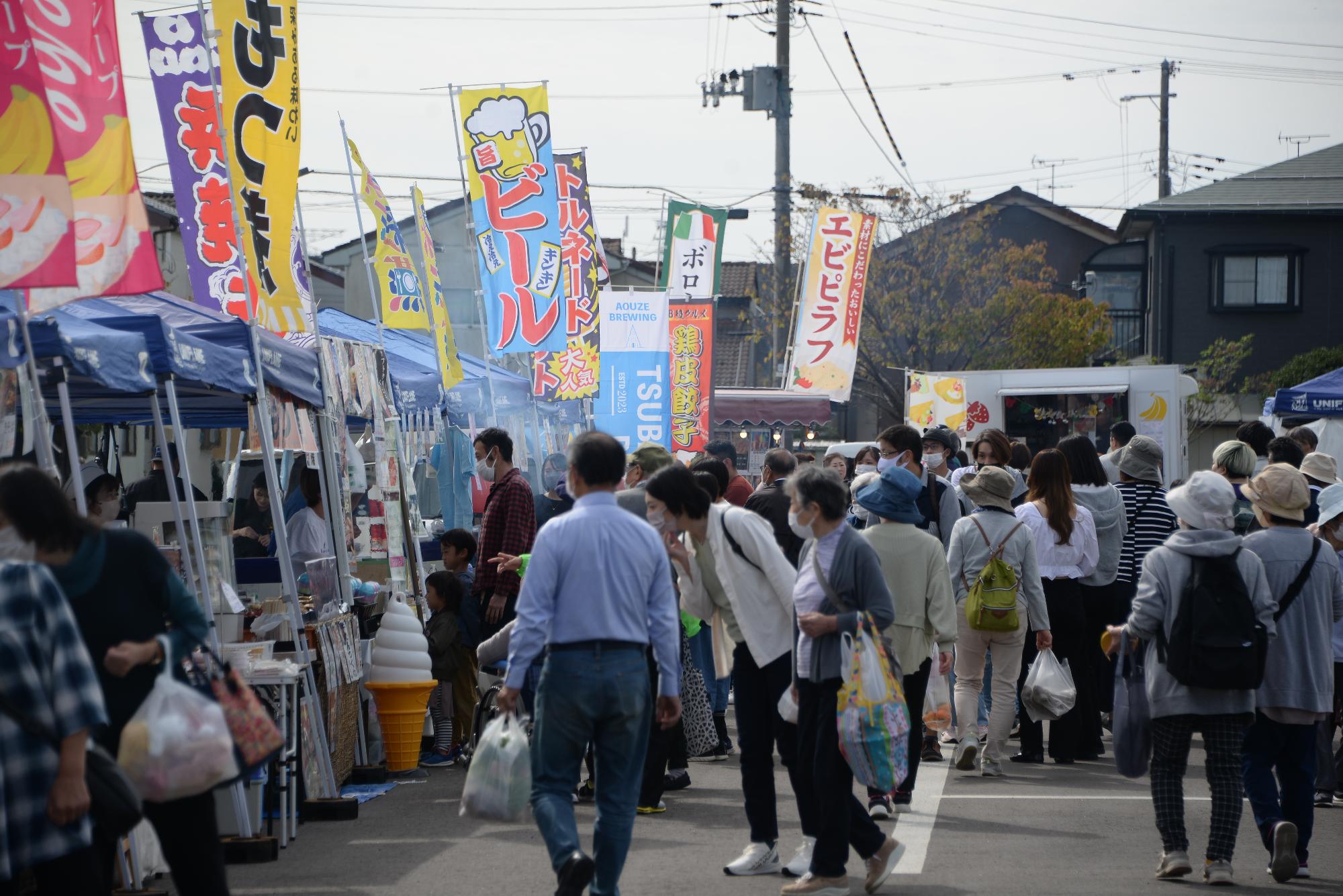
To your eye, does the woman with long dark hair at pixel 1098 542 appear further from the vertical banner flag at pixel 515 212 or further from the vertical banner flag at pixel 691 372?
the vertical banner flag at pixel 691 372

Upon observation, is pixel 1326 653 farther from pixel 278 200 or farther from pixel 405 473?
pixel 405 473

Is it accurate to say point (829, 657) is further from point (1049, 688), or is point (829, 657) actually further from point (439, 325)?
point (439, 325)

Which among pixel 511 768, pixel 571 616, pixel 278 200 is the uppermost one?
pixel 278 200

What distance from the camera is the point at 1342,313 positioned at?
3603cm

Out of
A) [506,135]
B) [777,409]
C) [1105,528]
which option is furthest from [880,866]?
[777,409]

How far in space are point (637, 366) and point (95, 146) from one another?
39.0 feet

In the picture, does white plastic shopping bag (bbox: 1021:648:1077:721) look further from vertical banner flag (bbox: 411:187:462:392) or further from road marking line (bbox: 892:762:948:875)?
vertical banner flag (bbox: 411:187:462:392)

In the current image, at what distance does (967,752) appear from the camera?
9023 mm

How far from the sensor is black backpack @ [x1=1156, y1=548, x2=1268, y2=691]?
586 cm

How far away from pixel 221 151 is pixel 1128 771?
6542mm

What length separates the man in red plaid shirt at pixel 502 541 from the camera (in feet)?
30.4

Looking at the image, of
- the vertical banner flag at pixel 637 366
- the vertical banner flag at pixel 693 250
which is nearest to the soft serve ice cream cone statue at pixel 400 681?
the vertical banner flag at pixel 637 366

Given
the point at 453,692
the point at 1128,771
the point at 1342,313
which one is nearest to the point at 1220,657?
the point at 1128,771

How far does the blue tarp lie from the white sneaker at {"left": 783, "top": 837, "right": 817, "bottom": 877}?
1121 cm
